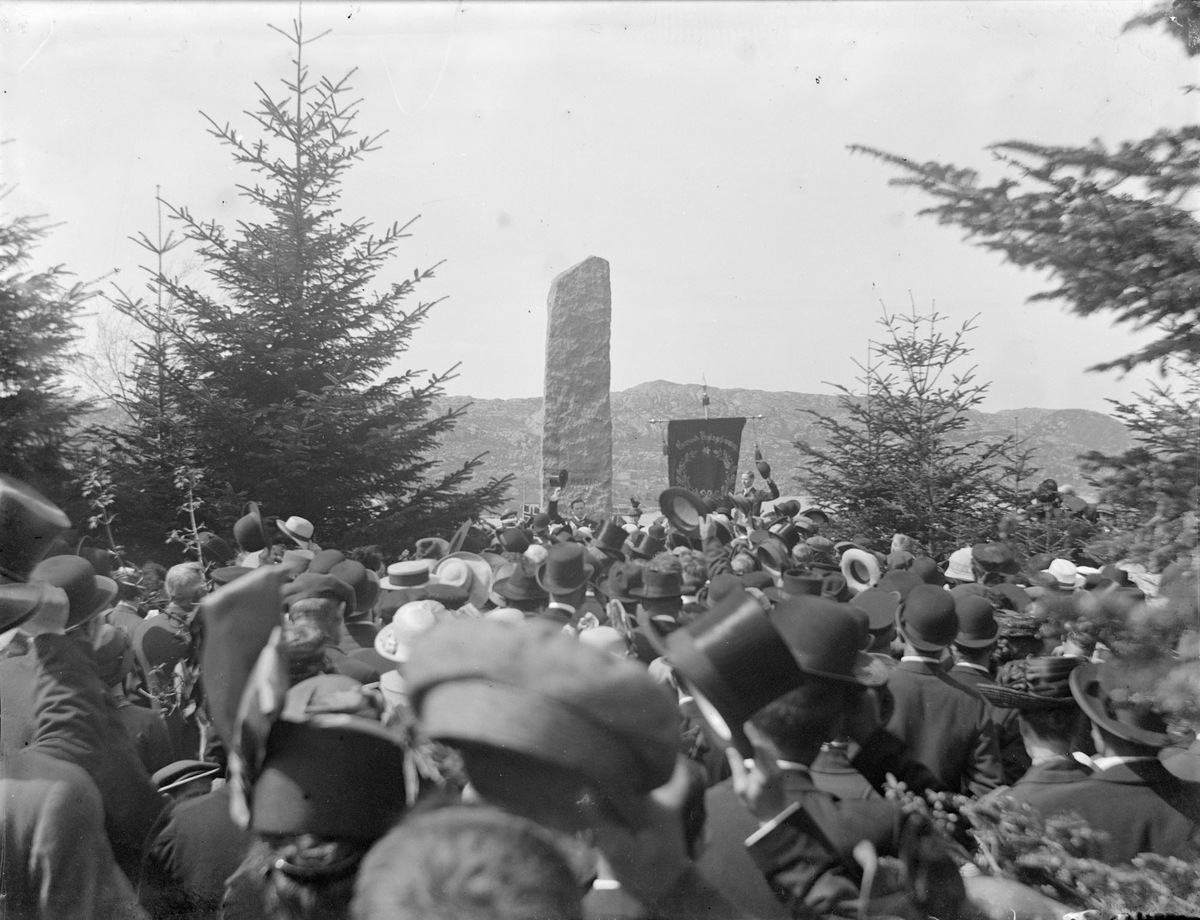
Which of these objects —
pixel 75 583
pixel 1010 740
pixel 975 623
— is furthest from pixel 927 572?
pixel 75 583

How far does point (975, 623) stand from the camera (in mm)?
3342

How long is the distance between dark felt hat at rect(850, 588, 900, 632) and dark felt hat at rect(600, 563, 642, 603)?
1071mm

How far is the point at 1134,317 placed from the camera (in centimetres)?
309

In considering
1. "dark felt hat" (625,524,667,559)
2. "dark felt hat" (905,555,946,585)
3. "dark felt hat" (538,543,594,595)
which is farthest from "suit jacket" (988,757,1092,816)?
"dark felt hat" (625,524,667,559)

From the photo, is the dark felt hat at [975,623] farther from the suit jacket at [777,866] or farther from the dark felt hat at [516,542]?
the dark felt hat at [516,542]

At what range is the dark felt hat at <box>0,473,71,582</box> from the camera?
2.51 m

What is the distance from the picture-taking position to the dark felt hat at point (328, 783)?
1.75m

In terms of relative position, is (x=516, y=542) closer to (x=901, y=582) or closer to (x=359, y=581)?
(x=359, y=581)

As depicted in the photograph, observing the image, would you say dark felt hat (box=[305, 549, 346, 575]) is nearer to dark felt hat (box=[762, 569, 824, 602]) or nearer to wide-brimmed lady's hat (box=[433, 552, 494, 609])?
wide-brimmed lady's hat (box=[433, 552, 494, 609])

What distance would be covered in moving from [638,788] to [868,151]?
308 centimetres

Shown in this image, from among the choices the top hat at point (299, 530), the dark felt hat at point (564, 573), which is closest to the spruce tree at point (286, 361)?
the top hat at point (299, 530)

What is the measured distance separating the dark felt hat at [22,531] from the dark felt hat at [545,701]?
1684mm

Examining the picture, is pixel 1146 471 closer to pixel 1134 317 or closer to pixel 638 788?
pixel 1134 317

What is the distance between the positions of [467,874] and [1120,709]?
2028mm
